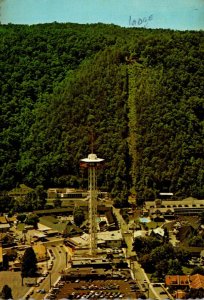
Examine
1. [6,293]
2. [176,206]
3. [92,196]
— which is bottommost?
[6,293]

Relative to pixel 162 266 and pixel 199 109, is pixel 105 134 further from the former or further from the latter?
pixel 162 266

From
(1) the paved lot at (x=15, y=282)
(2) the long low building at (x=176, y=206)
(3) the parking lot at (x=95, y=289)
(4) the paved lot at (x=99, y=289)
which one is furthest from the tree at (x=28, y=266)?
(2) the long low building at (x=176, y=206)

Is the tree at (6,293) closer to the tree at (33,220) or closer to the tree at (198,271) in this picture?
the tree at (198,271)

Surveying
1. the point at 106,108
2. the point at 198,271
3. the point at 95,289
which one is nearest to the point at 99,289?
the point at 95,289

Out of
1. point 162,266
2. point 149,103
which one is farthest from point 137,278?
point 149,103

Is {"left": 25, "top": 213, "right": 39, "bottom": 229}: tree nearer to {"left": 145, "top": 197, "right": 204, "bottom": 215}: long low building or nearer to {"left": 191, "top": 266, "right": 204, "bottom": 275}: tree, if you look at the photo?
{"left": 145, "top": 197, "right": 204, "bottom": 215}: long low building

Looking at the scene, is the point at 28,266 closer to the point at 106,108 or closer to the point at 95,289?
the point at 95,289

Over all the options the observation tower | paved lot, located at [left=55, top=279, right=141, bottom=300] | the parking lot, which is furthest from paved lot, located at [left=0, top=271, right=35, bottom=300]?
the observation tower
